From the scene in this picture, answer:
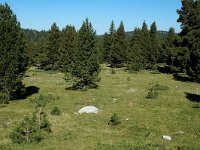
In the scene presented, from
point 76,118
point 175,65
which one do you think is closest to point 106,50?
point 175,65

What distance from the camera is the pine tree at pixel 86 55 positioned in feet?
148

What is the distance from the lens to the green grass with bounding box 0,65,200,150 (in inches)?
870

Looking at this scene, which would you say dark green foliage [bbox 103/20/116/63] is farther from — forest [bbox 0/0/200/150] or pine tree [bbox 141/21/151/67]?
forest [bbox 0/0/200/150]

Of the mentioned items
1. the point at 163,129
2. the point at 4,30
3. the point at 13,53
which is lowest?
the point at 163,129

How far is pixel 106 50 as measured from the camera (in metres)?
101

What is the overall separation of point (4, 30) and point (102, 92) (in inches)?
600

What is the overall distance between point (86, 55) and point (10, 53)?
40.3 feet

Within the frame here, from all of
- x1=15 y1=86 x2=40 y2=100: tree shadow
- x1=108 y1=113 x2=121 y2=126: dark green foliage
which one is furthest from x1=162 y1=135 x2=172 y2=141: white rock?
x1=15 y1=86 x2=40 y2=100: tree shadow

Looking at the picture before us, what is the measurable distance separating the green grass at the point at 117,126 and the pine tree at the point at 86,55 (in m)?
2.86

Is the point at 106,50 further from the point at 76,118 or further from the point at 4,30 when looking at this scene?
the point at 76,118

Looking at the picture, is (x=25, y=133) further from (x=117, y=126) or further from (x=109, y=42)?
(x=109, y=42)

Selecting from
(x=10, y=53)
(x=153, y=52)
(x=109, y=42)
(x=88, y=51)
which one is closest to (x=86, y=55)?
(x=88, y=51)

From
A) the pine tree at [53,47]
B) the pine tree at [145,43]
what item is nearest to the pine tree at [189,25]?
the pine tree at [145,43]

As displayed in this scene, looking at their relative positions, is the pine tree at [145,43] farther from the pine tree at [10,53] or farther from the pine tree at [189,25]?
the pine tree at [10,53]
